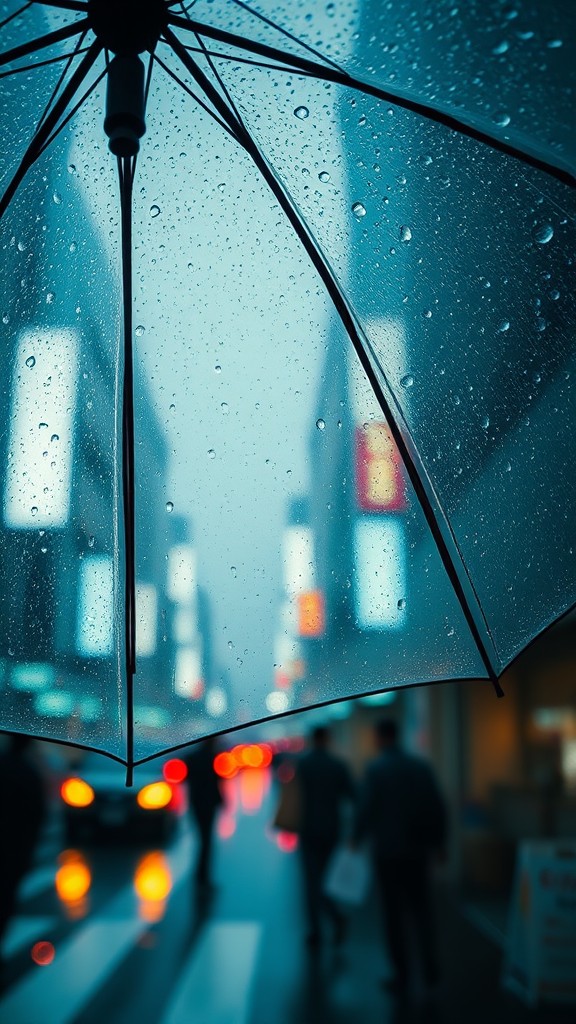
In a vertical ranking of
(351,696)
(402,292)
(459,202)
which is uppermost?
(459,202)

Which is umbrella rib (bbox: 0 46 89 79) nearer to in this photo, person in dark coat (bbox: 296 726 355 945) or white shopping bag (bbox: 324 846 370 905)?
white shopping bag (bbox: 324 846 370 905)

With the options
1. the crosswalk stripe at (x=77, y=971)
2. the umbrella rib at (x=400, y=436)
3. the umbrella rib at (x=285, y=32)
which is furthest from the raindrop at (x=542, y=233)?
the crosswalk stripe at (x=77, y=971)

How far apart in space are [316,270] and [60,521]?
1.07m

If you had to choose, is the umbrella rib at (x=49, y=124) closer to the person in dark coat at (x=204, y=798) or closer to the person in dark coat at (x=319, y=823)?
the person in dark coat at (x=319, y=823)

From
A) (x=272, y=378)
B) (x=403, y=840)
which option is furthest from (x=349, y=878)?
(x=272, y=378)

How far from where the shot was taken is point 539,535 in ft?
9.26

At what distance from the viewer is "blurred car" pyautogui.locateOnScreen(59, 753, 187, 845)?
14766 mm

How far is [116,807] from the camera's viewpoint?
14867mm

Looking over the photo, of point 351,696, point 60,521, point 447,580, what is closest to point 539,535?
point 447,580

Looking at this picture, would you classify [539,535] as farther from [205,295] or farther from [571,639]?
[571,639]

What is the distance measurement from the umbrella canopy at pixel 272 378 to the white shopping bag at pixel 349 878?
4.81m

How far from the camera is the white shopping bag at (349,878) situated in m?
7.09

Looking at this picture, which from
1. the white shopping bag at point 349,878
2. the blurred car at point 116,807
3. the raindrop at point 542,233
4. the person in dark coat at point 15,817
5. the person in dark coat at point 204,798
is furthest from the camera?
the blurred car at point 116,807

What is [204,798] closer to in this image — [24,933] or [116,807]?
[24,933]
